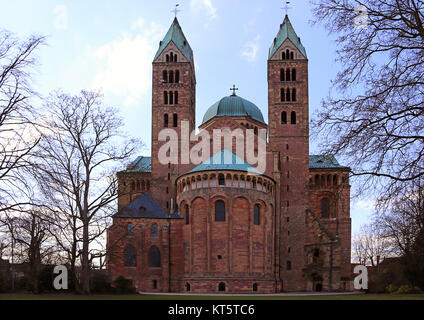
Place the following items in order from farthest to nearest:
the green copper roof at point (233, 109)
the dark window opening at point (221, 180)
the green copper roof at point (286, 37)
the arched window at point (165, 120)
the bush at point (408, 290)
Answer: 1. the green copper roof at point (286, 37)
2. the green copper roof at point (233, 109)
3. the arched window at point (165, 120)
4. the dark window opening at point (221, 180)
5. the bush at point (408, 290)

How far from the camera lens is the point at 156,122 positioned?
2667 inches

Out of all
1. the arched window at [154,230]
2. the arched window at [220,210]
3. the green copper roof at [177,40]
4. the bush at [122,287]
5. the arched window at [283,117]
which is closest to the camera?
the bush at [122,287]

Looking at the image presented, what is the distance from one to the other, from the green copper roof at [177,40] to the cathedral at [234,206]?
20 cm

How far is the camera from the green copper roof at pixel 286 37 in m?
68.7

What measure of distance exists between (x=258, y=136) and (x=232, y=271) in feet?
68.8

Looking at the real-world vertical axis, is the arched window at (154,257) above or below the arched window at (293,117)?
below

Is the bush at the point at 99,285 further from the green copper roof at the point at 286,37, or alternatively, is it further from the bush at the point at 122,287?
the green copper roof at the point at 286,37

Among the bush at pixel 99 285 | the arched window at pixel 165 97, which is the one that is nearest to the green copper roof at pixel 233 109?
the arched window at pixel 165 97

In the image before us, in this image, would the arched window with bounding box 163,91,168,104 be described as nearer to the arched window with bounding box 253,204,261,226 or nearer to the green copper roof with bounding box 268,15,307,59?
the green copper roof with bounding box 268,15,307,59

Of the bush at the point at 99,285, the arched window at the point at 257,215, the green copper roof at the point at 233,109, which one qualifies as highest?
the green copper roof at the point at 233,109

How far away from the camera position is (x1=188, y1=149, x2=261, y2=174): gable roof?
5438 centimetres

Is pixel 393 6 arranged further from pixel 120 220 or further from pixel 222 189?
pixel 120 220

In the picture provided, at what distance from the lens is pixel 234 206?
175 ft

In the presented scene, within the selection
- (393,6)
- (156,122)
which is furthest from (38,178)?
(156,122)
